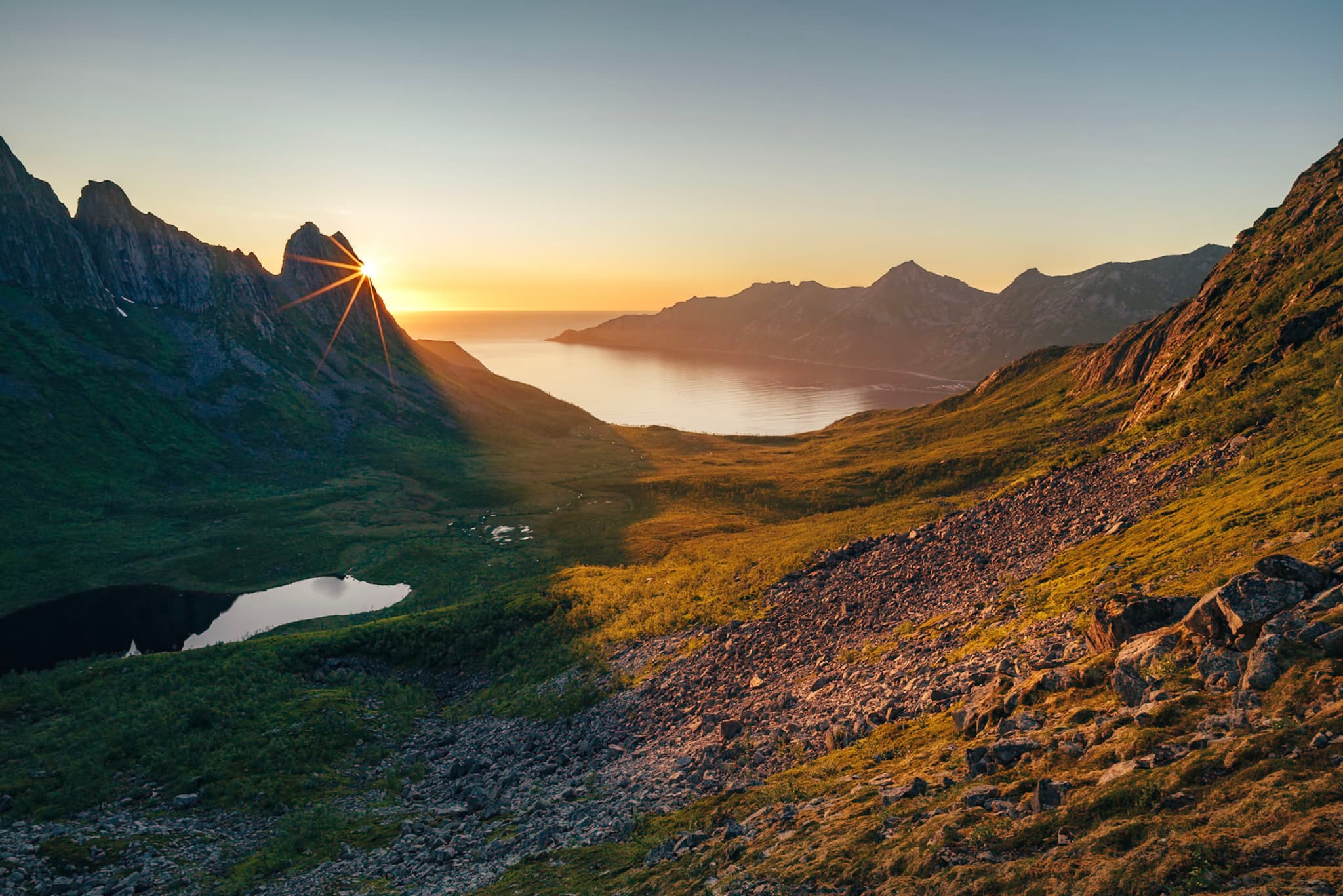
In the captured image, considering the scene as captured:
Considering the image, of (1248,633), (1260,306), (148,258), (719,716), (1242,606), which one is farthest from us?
(148,258)

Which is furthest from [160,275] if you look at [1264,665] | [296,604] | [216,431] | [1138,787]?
[1264,665]

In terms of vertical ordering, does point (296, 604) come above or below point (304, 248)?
below

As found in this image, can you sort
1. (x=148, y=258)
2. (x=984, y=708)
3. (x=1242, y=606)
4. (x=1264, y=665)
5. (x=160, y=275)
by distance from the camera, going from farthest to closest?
(x=160, y=275), (x=148, y=258), (x=984, y=708), (x=1242, y=606), (x=1264, y=665)

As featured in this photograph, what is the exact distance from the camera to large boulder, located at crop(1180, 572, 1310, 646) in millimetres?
12867

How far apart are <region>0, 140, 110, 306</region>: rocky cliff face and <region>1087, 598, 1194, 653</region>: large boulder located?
173 m

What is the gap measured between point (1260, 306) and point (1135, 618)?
1869 inches

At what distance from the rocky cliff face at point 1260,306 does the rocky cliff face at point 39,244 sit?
178523mm

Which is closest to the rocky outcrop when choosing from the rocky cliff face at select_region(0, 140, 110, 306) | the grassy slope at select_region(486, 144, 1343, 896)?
the grassy slope at select_region(486, 144, 1343, 896)

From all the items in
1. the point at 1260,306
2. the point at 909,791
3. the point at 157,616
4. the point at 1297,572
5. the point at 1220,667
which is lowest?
the point at 157,616

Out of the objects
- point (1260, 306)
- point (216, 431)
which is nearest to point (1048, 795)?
point (1260, 306)

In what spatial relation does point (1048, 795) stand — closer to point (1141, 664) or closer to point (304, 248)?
point (1141, 664)

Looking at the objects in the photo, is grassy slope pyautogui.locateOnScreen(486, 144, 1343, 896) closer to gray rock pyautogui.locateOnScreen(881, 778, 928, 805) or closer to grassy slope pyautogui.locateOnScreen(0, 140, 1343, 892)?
grassy slope pyautogui.locateOnScreen(0, 140, 1343, 892)

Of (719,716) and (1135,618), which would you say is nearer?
(1135,618)

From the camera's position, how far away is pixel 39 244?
411ft
